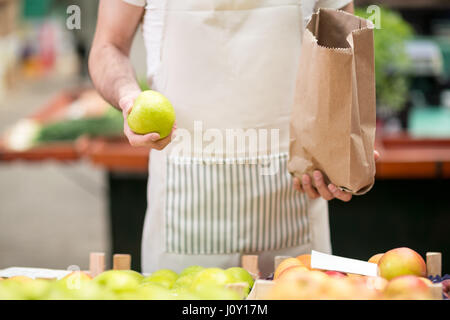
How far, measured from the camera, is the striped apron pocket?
191cm

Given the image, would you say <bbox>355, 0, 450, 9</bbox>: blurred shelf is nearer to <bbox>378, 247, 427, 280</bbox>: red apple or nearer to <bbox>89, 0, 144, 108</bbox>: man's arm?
<bbox>89, 0, 144, 108</bbox>: man's arm

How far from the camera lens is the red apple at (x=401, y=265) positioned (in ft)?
4.67

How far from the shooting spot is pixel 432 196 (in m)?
3.20

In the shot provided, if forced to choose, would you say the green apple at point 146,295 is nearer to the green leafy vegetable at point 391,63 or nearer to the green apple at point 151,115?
the green apple at point 151,115

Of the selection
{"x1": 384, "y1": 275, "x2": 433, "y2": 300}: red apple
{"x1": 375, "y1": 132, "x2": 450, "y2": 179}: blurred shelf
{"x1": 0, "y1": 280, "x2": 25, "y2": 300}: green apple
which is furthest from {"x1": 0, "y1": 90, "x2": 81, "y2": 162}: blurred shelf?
{"x1": 384, "y1": 275, "x2": 433, "y2": 300}: red apple

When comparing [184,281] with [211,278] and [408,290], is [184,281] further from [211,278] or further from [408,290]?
[408,290]

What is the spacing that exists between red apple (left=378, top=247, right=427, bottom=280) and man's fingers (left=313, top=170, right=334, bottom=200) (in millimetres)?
319

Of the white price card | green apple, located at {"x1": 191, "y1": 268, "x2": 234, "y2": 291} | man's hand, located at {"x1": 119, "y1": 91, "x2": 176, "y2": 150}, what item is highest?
man's hand, located at {"x1": 119, "y1": 91, "x2": 176, "y2": 150}

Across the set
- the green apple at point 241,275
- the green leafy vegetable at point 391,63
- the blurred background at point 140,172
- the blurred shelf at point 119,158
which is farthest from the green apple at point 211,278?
the green leafy vegetable at point 391,63

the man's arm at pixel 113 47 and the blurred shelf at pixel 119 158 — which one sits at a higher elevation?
the man's arm at pixel 113 47

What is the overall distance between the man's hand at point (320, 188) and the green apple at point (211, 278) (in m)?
0.42

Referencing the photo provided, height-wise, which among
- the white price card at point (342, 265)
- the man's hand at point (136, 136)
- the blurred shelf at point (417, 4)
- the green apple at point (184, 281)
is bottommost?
the green apple at point (184, 281)
